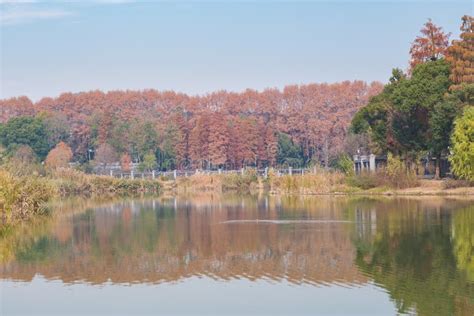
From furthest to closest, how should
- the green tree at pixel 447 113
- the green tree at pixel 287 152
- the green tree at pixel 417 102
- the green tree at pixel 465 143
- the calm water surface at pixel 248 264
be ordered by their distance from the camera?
the green tree at pixel 287 152 < the green tree at pixel 417 102 < the green tree at pixel 447 113 < the green tree at pixel 465 143 < the calm water surface at pixel 248 264

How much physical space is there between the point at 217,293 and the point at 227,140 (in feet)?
216

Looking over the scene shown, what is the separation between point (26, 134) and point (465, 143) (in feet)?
175

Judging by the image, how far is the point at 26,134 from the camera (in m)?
84.9

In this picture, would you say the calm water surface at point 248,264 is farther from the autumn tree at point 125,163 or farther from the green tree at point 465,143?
the autumn tree at point 125,163

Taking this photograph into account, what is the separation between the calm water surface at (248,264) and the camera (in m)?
15.9

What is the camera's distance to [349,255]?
71.5 ft

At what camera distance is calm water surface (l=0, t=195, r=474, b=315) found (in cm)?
1591

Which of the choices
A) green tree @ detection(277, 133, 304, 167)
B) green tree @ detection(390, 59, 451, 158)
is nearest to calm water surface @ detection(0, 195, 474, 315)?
green tree @ detection(390, 59, 451, 158)

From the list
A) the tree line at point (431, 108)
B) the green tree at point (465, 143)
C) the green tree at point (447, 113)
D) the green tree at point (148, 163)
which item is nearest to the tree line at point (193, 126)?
the green tree at point (148, 163)

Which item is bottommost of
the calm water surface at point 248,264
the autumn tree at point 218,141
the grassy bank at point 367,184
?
the calm water surface at point 248,264

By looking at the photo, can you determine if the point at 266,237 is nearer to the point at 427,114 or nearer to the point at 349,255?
the point at 349,255

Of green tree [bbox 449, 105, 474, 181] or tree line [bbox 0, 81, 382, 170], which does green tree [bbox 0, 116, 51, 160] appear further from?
green tree [bbox 449, 105, 474, 181]

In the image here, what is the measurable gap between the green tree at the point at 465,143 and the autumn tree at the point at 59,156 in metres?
38.1

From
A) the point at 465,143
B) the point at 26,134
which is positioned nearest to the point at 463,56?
the point at 465,143
